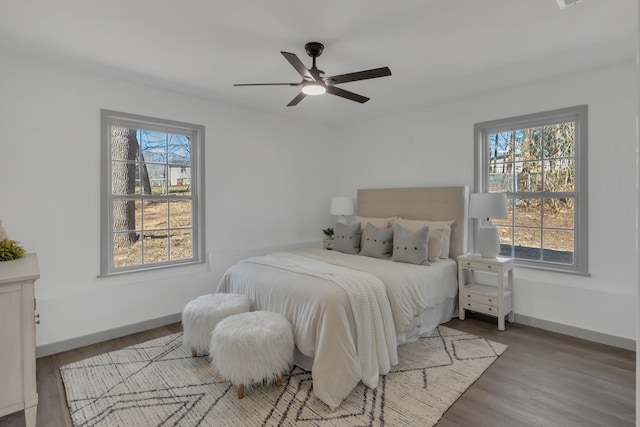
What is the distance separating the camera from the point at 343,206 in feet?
16.6

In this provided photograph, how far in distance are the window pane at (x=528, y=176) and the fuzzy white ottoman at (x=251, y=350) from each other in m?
3.07

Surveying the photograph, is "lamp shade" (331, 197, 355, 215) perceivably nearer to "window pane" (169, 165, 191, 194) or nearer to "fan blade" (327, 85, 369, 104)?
"window pane" (169, 165, 191, 194)

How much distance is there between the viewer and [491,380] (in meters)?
Answer: 2.51

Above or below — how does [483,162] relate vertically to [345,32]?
below

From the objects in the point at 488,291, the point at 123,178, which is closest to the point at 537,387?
the point at 488,291

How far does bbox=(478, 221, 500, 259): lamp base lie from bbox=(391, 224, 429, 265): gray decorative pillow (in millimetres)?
610

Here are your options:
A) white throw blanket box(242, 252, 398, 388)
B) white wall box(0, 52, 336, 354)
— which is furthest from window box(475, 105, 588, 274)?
white wall box(0, 52, 336, 354)

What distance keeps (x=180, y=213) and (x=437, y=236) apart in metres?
3.02

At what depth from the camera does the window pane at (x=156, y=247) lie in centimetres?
378

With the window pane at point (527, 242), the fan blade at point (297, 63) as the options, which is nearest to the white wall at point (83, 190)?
the fan blade at point (297, 63)

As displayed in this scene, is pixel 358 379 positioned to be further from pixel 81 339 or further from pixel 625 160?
pixel 625 160

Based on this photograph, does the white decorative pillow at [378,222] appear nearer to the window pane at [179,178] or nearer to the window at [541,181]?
the window at [541,181]

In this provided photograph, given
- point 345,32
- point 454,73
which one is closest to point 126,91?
point 345,32

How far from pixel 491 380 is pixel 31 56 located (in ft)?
15.0
